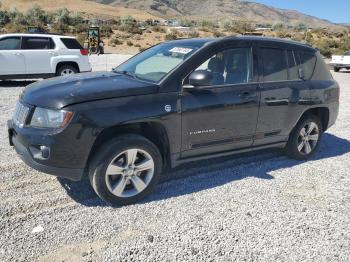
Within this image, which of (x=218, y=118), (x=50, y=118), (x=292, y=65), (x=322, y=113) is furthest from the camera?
(x=322, y=113)

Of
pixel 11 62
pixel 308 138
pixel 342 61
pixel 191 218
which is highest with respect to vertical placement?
pixel 11 62

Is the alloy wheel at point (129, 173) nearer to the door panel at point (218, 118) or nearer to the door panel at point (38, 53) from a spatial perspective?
the door panel at point (218, 118)

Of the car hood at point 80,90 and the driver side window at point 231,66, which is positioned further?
the driver side window at point 231,66

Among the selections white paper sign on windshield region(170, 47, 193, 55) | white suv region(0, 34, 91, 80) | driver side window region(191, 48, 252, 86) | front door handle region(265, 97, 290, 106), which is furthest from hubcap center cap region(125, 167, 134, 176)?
white suv region(0, 34, 91, 80)

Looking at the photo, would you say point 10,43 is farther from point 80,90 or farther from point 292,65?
point 292,65

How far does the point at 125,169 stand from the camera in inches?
162

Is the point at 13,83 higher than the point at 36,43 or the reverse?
the reverse

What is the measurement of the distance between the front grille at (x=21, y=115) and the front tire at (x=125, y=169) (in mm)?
845

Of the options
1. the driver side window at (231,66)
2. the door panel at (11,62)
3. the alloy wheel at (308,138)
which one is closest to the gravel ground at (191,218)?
the alloy wheel at (308,138)

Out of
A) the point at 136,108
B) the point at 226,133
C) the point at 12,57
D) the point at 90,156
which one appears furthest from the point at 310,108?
the point at 12,57

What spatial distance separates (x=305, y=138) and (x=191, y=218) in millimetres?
2788

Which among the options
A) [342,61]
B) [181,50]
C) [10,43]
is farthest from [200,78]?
[342,61]

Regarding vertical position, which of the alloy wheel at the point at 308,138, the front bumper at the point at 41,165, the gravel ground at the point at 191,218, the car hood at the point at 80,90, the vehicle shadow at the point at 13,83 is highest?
the car hood at the point at 80,90

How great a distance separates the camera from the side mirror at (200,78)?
13.9 feet
